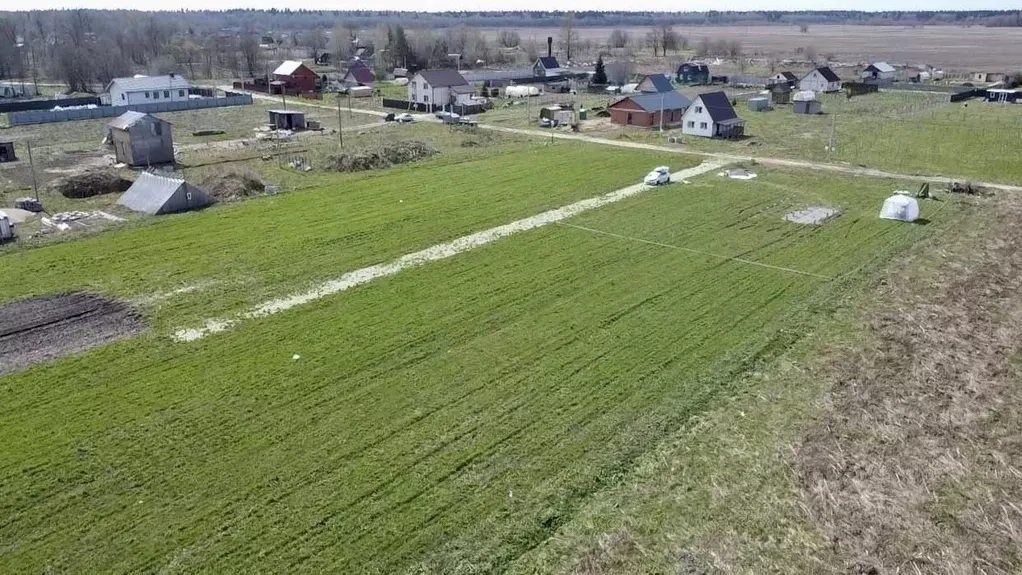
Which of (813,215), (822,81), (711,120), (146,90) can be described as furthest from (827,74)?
(146,90)

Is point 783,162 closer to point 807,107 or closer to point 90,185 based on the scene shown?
point 807,107

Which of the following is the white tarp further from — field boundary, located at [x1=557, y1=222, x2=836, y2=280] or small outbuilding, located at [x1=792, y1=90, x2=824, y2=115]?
small outbuilding, located at [x1=792, y1=90, x2=824, y2=115]

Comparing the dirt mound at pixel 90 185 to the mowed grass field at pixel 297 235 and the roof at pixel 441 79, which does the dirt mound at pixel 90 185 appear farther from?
the roof at pixel 441 79

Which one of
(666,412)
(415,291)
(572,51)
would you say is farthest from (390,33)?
(666,412)

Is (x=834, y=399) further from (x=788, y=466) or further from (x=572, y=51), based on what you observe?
(x=572, y=51)

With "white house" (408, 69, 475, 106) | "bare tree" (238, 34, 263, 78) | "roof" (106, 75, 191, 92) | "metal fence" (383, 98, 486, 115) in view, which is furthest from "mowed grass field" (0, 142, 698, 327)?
"bare tree" (238, 34, 263, 78)
